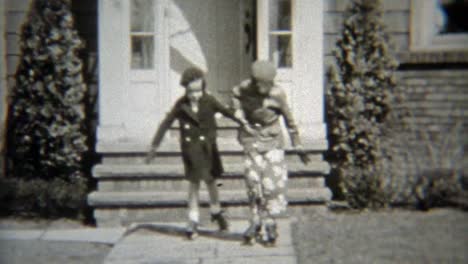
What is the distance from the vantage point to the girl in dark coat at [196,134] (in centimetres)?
618

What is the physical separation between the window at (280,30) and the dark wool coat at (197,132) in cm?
213

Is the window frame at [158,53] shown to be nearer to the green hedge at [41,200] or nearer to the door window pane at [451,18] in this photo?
the green hedge at [41,200]

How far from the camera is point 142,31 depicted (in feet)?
26.9

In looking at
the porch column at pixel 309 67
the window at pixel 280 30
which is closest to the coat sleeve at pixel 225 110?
the porch column at pixel 309 67

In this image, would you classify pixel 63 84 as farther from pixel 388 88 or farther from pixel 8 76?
pixel 388 88

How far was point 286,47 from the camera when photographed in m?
8.18

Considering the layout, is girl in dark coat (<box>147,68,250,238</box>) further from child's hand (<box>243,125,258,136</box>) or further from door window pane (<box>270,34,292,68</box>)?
door window pane (<box>270,34,292,68</box>)

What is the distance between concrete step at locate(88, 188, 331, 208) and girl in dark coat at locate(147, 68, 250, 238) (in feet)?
3.01

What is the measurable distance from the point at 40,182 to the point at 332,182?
3.41 m

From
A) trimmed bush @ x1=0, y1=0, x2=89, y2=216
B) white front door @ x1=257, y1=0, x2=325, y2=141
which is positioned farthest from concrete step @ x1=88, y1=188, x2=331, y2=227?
white front door @ x1=257, y1=0, x2=325, y2=141

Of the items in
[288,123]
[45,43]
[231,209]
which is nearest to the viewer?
[288,123]

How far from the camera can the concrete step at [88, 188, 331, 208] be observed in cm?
723

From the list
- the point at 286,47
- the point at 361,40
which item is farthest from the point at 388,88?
the point at 286,47

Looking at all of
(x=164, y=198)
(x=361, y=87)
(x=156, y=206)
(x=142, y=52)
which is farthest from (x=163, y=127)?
(x=361, y=87)
